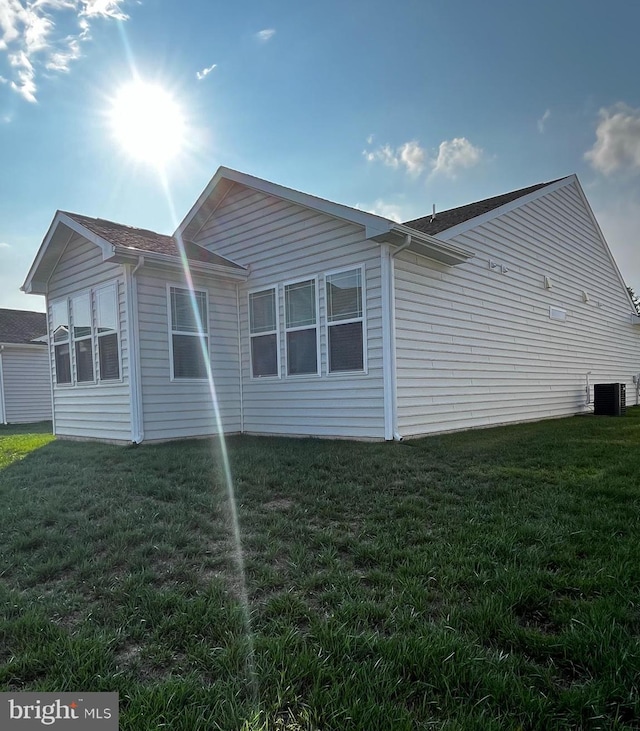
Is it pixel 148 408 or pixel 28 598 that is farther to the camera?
pixel 148 408

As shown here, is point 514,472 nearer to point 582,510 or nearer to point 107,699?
point 582,510

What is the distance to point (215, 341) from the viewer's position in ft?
27.6

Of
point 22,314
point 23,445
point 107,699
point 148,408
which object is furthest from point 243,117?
point 22,314

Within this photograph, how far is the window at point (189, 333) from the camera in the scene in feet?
26.0

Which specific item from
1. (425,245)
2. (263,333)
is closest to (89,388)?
(263,333)

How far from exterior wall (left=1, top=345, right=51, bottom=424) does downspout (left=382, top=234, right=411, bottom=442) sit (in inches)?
571

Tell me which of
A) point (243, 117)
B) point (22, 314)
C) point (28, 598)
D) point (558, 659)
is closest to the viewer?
point (558, 659)

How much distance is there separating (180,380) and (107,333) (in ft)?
5.01

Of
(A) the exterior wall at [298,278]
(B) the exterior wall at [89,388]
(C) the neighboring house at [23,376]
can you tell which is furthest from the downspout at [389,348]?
(C) the neighboring house at [23,376]

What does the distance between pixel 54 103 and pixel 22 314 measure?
47.0 ft

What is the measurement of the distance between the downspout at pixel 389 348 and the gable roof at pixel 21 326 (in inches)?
602

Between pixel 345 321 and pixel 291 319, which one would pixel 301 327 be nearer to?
pixel 291 319

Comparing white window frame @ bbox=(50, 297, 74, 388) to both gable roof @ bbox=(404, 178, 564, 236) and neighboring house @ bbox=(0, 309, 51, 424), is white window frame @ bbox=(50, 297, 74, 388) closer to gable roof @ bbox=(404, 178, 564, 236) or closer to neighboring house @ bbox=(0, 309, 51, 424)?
gable roof @ bbox=(404, 178, 564, 236)

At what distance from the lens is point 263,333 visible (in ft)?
27.6
